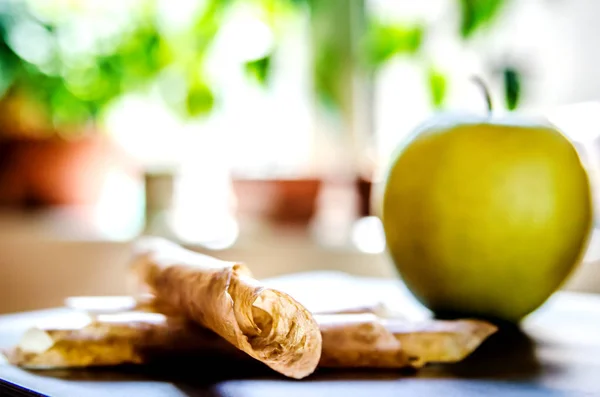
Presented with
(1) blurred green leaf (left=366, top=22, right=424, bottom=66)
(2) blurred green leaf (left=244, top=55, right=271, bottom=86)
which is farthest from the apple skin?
(2) blurred green leaf (left=244, top=55, right=271, bottom=86)

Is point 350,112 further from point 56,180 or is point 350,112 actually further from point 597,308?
point 597,308

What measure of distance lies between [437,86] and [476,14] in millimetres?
188

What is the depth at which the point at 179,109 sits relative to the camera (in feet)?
6.84

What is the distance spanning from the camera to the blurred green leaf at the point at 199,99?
2.03 meters

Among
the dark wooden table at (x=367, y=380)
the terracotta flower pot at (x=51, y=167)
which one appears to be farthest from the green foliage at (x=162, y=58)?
the dark wooden table at (x=367, y=380)

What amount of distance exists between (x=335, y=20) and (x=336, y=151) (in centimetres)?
37

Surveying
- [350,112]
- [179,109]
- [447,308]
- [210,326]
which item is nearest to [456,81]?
[350,112]

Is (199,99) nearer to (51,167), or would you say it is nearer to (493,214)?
(51,167)

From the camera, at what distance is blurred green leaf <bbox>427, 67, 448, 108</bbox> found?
1.72m

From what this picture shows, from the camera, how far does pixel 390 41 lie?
1.85 metres

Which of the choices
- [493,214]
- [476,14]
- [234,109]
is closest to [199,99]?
[234,109]

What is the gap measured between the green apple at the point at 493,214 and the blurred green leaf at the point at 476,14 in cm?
105

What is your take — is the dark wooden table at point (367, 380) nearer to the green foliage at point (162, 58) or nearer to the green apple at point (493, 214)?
the green apple at point (493, 214)

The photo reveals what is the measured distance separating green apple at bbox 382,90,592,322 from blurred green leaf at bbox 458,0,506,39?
41.5 inches
